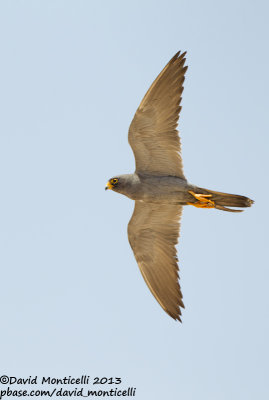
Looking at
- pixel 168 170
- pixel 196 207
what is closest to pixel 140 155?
pixel 168 170

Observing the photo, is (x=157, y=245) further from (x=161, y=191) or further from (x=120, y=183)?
(x=120, y=183)

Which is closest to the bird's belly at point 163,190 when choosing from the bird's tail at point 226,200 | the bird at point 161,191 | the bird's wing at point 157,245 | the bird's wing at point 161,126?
the bird at point 161,191

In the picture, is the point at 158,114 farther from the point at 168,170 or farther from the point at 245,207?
the point at 245,207

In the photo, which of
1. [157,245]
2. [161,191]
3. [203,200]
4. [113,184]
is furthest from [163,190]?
[157,245]

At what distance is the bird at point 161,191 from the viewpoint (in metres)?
14.2

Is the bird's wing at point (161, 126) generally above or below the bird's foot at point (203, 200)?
above

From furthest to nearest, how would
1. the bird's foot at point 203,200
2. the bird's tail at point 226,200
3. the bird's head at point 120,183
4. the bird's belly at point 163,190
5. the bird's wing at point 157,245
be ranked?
1. the bird's wing at point 157,245
2. the bird's head at point 120,183
3. the bird's belly at point 163,190
4. the bird's foot at point 203,200
5. the bird's tail at point 226,200

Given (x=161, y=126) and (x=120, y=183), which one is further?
(x=120, y=183)

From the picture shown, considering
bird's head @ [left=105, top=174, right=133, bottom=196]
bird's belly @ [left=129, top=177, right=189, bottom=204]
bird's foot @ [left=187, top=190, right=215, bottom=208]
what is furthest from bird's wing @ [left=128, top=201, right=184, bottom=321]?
bird's foot @ [left=187, top=190, right=215, bottom=208]

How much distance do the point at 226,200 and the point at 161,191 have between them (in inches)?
58.1

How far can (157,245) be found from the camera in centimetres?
1585

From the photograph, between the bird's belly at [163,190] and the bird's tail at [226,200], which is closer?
the bird's tail at [226,200]

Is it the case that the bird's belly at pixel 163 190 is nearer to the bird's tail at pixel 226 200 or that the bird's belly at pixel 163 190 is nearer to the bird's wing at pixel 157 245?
the bird's tail at pixel 226 200

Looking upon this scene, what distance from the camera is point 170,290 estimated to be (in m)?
15.3
